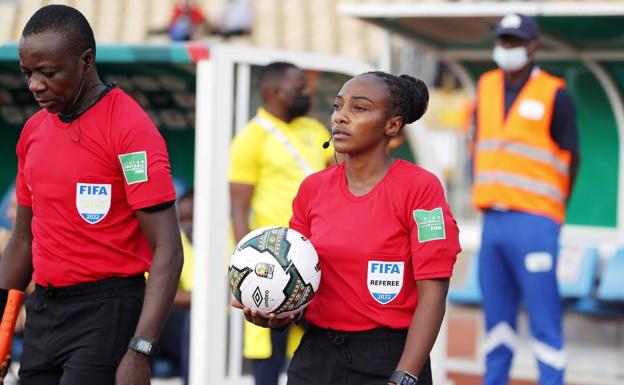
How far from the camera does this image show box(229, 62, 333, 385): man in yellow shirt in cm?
670

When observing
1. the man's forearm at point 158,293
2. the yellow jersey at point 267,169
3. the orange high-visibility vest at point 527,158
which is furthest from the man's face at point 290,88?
the man's forearm at point 158,293

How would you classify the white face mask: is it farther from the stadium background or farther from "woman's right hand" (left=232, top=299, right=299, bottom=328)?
"woman's right hand" (left=232, top=299, right=299, bottom=328)

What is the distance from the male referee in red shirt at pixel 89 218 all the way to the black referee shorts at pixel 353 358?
0.52 meters

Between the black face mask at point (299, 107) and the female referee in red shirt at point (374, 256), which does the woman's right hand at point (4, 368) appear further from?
the black face mask at point (299, 107)

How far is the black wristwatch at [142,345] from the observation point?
411 centimetres

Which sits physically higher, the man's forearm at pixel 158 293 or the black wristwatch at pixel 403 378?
the man's forearm at pixel 158 293

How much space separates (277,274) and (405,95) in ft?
2.46

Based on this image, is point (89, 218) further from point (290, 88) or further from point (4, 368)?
point (290, 88)

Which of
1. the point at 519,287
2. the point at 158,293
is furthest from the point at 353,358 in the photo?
the point at 519,287

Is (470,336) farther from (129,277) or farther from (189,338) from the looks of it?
(129,277)

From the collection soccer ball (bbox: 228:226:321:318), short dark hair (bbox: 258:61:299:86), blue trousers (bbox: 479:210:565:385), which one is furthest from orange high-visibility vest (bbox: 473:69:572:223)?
soccer ball (bbox: 228:226:321:318)

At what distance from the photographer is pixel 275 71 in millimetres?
6871

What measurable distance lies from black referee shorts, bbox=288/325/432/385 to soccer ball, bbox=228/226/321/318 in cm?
16

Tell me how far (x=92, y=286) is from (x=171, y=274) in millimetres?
281
